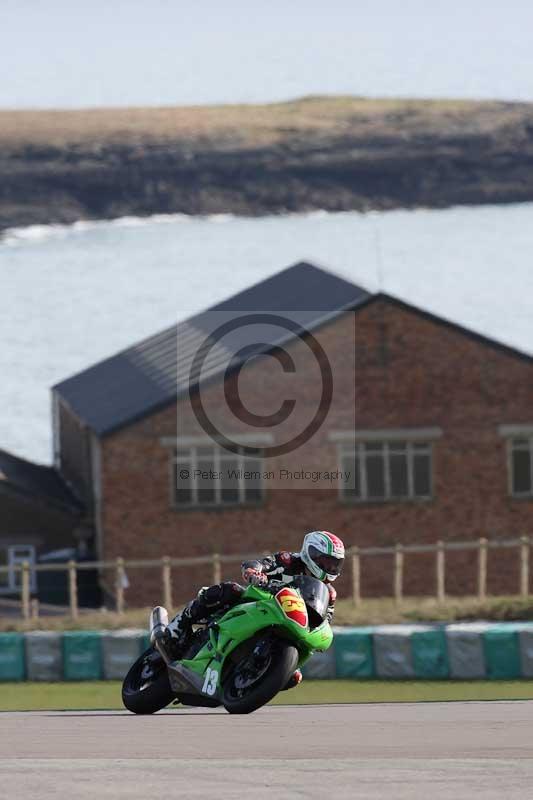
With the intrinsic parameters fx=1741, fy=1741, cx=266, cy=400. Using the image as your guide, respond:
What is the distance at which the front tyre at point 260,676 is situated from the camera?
15.2 metres

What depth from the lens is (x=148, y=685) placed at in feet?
55.3

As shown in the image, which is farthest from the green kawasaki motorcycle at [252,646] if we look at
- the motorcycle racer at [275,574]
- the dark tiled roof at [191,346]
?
the dark tiled roof at [191,346]

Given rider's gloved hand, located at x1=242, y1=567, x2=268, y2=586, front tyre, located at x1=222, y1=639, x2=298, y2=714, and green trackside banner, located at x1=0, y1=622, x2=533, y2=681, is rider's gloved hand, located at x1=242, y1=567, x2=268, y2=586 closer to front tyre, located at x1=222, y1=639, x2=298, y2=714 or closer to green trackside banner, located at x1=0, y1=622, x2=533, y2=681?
front tyre, located at x1=222, y1=639, x2=298, y2=714

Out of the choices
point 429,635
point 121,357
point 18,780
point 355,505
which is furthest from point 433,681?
point 121,357

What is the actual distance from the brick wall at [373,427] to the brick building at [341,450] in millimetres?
37

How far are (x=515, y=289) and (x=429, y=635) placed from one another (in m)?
125

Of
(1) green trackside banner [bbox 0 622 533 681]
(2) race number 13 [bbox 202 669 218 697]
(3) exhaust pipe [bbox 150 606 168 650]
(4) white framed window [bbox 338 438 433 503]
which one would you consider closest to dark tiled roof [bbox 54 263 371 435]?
(4) white framed window [bbox 338 438 433 503]

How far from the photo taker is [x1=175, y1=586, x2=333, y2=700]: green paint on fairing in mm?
15430

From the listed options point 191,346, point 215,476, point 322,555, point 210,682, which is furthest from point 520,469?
point 210,682

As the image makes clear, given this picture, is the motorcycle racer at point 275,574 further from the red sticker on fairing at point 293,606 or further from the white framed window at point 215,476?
the white framed window at point 215,476

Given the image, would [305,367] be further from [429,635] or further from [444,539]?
[429,635]

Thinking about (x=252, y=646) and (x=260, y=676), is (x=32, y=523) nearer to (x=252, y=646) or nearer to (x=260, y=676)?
(x=252, y=646)

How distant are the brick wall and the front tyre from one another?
1145 inches

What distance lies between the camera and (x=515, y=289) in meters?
147
